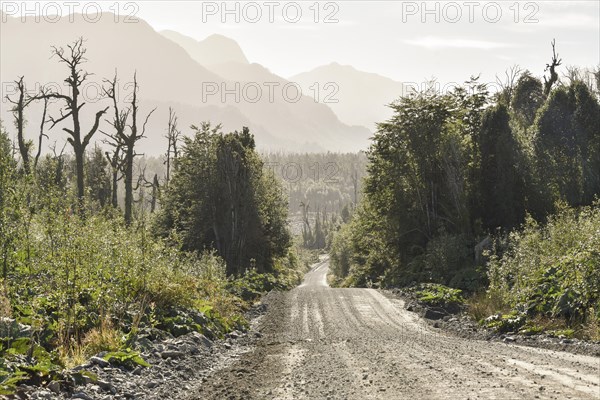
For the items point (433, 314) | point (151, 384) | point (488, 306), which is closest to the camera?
point (151, 384)

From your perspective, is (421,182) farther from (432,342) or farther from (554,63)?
(432,342)

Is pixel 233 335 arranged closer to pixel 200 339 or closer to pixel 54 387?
pixel 200 339

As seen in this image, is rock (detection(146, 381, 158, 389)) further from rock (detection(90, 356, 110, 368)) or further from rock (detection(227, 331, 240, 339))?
rock (detection(227, 331, 240, 339))

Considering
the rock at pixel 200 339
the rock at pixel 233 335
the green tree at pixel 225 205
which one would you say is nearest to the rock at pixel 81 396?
the rock at pixel 200 339

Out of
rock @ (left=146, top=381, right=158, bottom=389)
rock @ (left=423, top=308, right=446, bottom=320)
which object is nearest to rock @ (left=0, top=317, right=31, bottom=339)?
rock @ (left=146, top=381, right=158, bottom=389)

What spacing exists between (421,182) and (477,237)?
255 inches

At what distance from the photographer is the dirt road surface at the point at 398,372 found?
356 inches

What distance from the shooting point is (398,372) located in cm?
1069

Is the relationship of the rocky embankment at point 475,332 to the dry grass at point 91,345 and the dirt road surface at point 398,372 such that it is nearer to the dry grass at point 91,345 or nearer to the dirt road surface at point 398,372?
the dirt road surface at point 398,372

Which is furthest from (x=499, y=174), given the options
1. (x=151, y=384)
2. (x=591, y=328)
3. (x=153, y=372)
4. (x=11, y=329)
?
(x=11, y=329)

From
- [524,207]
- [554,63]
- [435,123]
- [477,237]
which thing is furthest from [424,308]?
[554,63]

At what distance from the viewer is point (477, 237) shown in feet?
111

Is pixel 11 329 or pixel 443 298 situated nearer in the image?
pixel 11 329

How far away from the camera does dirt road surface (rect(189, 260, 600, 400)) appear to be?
29.7 feet
